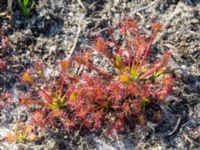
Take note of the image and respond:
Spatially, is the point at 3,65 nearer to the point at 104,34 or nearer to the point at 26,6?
the point at 26,6

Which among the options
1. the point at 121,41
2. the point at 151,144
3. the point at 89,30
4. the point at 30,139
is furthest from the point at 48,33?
the point at 151,144

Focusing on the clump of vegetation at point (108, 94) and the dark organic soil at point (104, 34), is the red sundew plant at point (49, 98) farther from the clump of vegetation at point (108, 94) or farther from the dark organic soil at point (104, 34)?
the dark organic soil at point (104, 34)

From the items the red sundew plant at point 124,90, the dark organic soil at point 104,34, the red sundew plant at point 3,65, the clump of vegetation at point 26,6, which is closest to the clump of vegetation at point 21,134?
the dark organic soil at point 104,34

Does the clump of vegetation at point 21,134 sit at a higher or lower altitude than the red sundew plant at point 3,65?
lower

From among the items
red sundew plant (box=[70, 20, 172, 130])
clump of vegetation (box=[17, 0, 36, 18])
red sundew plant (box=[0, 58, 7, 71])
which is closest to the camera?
red sundew plant (box=[70, 20, 172, 130])

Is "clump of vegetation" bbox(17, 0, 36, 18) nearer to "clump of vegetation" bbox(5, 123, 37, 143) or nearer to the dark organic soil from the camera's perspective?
the dark organic soil

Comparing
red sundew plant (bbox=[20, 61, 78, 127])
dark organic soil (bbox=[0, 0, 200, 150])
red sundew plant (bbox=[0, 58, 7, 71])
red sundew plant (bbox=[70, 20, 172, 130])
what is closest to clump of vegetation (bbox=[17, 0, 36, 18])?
dark organic soil (bbox=[0, 0, 200, 150])

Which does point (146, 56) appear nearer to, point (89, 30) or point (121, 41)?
point (121, 41)

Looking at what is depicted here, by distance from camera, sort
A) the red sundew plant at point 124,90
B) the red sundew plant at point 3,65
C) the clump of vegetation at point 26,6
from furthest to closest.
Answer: the clump of vegetation at point 26,6, the red sundew plant at point 3,65, the red sundew plant at point 124,90
